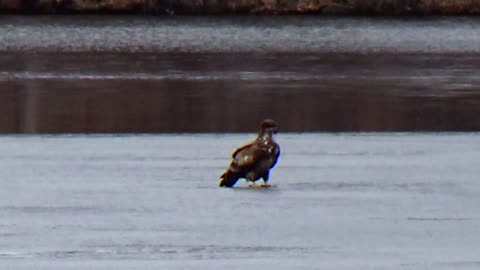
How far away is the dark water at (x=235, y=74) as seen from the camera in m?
19.8

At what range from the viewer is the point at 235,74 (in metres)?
27.1

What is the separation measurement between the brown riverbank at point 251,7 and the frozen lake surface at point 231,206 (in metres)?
29.2

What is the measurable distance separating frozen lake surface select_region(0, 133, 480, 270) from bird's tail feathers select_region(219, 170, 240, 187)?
0.12m

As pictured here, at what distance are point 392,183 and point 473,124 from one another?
5.48 m

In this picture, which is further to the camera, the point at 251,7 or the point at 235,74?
the point at 251,7

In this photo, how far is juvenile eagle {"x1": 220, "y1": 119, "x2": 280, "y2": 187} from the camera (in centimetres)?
1348

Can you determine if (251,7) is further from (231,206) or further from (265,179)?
(231,206)

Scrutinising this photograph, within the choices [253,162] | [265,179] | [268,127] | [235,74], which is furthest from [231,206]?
[235,74]

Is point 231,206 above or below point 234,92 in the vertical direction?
above

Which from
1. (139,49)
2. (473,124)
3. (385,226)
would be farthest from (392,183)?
(139,49)

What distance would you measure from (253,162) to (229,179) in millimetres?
256

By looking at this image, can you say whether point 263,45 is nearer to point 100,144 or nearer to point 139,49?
point 139,49

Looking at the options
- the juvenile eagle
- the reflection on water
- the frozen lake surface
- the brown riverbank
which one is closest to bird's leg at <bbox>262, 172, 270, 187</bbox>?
the juvenile eagle

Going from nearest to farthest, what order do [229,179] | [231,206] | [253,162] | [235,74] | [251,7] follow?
1. [231,206]
2. [253,162]
3. [229,179]
4. [235,74]
5. [251,7]
